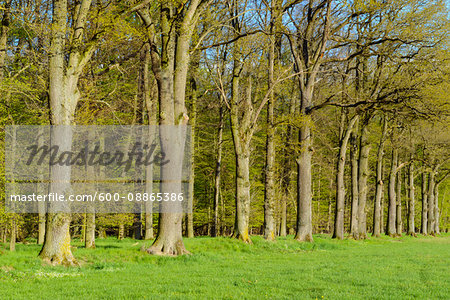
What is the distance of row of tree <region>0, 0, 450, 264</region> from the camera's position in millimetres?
12273

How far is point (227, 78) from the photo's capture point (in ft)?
85.4

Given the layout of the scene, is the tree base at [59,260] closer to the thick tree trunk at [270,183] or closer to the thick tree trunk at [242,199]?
the thick tree trunk at [242,199]

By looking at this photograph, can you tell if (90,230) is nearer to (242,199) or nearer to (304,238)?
(242,199)

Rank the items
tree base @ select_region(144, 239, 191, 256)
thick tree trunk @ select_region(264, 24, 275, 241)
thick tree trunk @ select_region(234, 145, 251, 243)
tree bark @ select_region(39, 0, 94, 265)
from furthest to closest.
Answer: thick tree trunk @ select_region(264, 24, 275, 241) → thick tree trunk @ select_region(234, 145, 251, 243) → tree base @ select_region(144, 239, 191, 256) → tree bark @ select_region(39, 0, 94, 265)

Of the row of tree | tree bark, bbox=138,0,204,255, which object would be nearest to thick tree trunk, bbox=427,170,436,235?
the row of tree

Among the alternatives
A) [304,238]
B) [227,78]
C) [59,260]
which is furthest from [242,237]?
[227,78]

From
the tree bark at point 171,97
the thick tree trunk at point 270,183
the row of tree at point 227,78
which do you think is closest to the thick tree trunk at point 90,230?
the row of tree at point 227,78

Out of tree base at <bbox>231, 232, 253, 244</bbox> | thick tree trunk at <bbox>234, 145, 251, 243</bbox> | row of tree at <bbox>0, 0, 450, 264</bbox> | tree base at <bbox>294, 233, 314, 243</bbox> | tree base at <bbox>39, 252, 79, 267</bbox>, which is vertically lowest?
tree base at <bbox>294, 233, 314, 243</bbox>

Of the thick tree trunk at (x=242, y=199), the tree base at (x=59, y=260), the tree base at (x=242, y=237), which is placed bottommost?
the tree base at (x=242, y=237)

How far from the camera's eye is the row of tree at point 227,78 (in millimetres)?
12273

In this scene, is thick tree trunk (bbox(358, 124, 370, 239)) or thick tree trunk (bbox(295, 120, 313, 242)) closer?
thick tree trunk (bbox(295, 120, 313, 242))

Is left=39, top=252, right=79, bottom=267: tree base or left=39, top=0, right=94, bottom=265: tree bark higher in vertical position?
left=39, top=0, right=94, bottom=265: tree bark

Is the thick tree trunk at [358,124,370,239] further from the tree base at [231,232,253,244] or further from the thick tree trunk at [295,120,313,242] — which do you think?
the tree base at [231,232,253,244]

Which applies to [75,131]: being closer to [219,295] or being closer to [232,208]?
[219,295]
